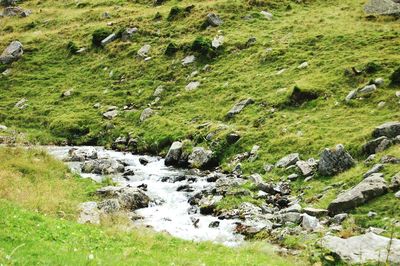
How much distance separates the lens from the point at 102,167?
113ft

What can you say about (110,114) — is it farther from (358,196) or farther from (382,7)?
(382,7)

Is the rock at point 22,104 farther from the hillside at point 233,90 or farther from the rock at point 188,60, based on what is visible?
the rock at point 188,60

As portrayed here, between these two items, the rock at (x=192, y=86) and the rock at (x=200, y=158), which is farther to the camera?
the rock at (x=192, y=86)

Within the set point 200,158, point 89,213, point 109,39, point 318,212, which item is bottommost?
point 200,158

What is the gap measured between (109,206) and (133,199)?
2.39m

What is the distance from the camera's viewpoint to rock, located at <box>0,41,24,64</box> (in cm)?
6362

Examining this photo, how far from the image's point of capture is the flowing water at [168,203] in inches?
899

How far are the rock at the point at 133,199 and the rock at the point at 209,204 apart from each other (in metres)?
3.20

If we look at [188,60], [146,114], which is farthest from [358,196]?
[188,60]

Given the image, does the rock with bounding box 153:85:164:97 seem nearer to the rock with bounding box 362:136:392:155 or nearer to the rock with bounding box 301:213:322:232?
the rock with bounding box 362:136:392:155

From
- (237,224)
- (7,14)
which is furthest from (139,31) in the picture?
(237,224)

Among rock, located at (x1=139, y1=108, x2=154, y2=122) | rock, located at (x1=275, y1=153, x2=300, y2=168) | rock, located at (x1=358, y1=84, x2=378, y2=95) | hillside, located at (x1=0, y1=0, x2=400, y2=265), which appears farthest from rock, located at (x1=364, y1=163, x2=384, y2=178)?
rock, located at (x1=139, y1=108, x2=154, y2=122)

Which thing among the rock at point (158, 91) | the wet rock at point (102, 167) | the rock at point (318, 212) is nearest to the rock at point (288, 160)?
the rock at point (318, 212)

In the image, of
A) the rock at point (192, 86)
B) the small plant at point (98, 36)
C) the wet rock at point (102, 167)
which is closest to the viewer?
the wet rock at point (102, 167)
